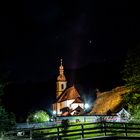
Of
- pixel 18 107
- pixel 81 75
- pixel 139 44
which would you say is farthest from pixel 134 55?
pixel 81 75

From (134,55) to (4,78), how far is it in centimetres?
1697

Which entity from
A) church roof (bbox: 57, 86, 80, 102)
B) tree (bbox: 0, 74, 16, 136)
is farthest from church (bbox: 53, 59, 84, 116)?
tree (bbox: 0, 74, 16, 136)

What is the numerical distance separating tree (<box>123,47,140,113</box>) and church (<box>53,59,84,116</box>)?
212 ft

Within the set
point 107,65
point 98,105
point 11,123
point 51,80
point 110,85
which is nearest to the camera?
point 11,123

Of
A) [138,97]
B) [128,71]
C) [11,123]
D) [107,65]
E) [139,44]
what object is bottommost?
[11,123]

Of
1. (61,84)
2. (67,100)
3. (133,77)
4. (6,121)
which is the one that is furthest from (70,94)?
(6,121)

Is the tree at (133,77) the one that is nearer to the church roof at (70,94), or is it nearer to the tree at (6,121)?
the tree at (6,121)

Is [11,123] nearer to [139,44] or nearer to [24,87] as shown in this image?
[139,44]

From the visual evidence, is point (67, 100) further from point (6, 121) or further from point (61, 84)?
point (6, 121)

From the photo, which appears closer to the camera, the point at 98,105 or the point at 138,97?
the point at 138,97

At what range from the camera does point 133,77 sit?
40969 millimetres

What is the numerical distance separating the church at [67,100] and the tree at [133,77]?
64622mm

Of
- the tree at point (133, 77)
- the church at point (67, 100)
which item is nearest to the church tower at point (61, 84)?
the church at point (67, 100)

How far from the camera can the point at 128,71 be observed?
138ft
